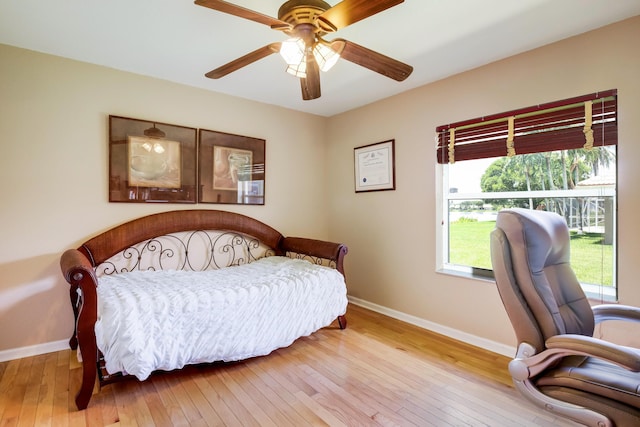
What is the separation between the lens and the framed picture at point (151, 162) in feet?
8.74

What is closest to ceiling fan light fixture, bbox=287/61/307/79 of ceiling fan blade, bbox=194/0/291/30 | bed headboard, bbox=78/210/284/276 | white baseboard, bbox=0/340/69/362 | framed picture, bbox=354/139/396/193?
ceiling fan blade, bbox=194/0/291/30

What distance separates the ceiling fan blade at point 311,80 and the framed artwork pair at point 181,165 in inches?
55.7

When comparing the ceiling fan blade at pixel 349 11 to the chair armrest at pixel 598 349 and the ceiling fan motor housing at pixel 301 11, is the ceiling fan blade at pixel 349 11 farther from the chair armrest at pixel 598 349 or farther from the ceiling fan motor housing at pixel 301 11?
the chair armrest at pixel 598 349

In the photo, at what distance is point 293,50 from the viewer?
5.65ft

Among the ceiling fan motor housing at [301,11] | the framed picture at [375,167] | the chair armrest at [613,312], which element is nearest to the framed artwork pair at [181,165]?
the framed picture at [375,167]

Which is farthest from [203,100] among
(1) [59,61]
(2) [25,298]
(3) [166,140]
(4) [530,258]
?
(4) [530,258]

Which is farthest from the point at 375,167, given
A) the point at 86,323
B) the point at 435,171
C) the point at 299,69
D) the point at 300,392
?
the point at 86,323

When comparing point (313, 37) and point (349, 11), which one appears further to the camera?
point (313, 37)

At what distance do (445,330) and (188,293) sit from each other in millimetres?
2216

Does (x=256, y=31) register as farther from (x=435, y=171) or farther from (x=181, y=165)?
(x=435, y=171)

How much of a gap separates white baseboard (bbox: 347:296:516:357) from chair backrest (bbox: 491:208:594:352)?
1.14 meters

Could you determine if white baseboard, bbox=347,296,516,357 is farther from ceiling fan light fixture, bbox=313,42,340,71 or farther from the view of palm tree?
ceiling fan light fixture, bbox=313,42,340,71

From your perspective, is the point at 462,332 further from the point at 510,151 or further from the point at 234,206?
the point at 234,206

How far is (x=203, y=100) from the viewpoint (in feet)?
10.3
